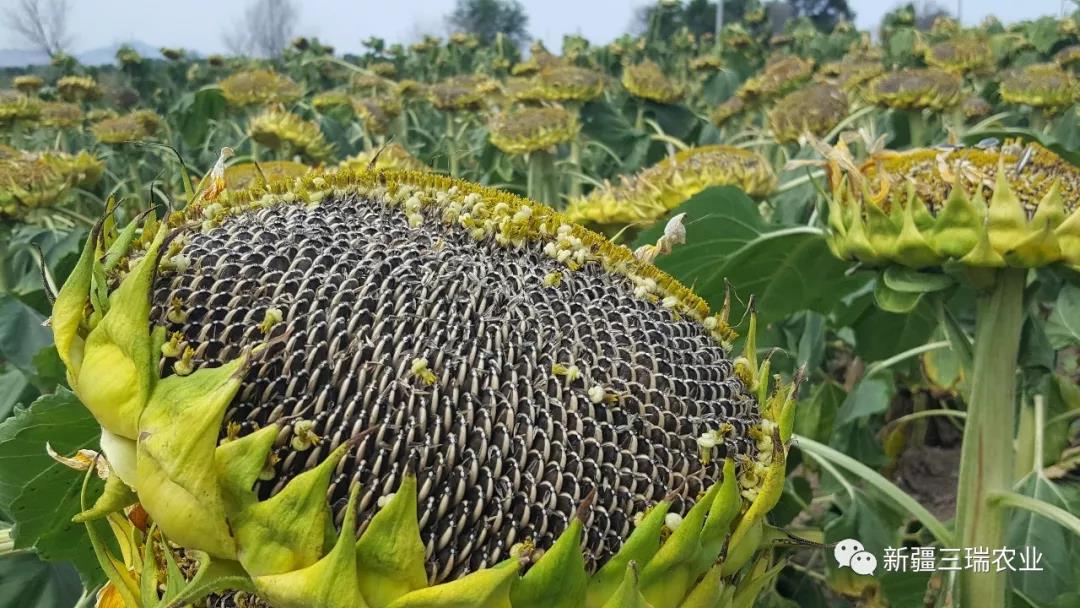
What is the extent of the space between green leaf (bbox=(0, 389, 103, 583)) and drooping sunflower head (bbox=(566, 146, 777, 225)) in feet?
6.77

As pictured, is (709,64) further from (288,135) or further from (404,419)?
(404,419)

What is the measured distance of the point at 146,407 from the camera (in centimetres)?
81

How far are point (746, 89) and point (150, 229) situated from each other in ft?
20.2

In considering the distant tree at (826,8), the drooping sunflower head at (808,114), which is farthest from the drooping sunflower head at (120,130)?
the distant tree at (826,8)

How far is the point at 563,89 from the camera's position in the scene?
17.7 ft

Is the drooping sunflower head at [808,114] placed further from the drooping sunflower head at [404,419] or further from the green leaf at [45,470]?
the green leaf at [45,470]

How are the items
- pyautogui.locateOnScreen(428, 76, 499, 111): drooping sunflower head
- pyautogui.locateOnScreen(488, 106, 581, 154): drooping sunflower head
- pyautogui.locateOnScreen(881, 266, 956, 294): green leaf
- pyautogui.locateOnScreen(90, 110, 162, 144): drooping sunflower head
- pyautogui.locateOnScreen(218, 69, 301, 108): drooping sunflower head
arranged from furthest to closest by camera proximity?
pyautogui.locateOnScreen(428, 76, 499, 111): drooping sunflower head → pyautogui.locateOnScreen(218, 69, 301, 108): drooping sunflower head → pyautogui.locateOnScreen(90, 110, 162, 144): drooping sunflower head → pyautogui.locateOnScreen(488, 106, 581, 154): drooping sunflower head → pyautogui.locateOnScreen(881, 266, 956, 294): green leaf

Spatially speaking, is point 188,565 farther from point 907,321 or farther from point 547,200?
point 547,200

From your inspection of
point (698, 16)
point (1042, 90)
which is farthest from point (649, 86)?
point (698, 16)

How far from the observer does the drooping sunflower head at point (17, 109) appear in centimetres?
612

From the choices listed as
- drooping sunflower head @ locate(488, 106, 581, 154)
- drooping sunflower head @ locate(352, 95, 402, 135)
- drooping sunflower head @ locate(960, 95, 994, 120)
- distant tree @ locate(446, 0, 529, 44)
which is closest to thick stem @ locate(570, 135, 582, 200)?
drooping sunflower head @ locate(488, 106, 581, 154)

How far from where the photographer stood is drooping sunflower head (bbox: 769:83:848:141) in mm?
4492

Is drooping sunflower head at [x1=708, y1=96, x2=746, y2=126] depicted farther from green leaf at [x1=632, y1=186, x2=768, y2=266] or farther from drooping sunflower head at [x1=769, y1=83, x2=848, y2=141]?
green leaf at [x1=632, y1=186, x2=768, y2=266]

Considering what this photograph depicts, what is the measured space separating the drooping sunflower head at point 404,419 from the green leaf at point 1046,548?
1.58 metres
